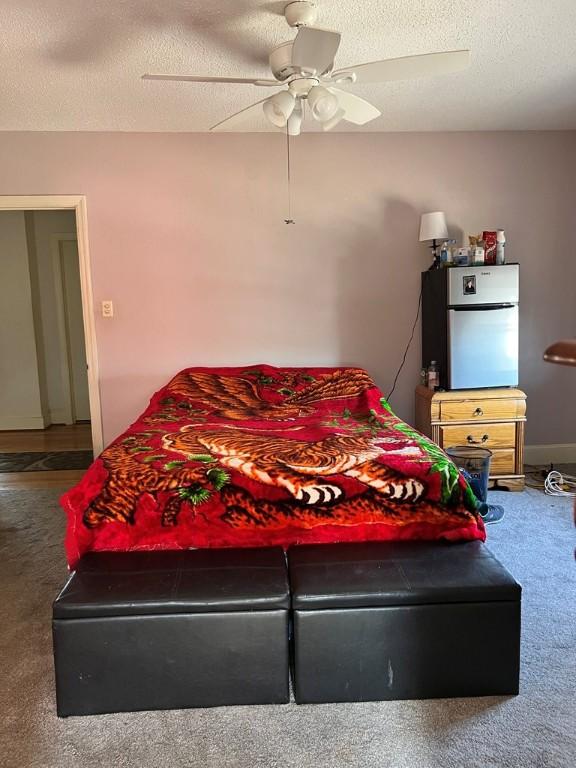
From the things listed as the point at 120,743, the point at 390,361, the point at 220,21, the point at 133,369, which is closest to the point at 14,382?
the point at 133,369

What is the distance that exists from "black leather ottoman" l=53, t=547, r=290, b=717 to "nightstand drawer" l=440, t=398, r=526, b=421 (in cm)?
208

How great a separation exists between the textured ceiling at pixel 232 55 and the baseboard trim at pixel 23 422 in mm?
3087

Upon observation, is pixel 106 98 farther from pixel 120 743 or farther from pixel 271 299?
pixel 120 743

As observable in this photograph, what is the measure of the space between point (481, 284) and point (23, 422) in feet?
15.0

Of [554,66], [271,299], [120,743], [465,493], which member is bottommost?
[120,743]

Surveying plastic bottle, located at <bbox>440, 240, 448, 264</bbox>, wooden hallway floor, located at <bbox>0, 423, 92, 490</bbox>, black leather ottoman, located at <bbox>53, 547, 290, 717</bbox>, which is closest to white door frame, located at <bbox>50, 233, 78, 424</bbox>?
wooden hallway floor, located at <bbox>0, 423, 92, 490</bbox>

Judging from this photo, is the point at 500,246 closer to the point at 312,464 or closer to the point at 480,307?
the point at 480,307

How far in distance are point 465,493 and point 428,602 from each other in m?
0.50

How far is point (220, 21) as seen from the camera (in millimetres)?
2346

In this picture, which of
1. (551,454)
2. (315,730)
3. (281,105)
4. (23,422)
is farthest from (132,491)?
(23,422)

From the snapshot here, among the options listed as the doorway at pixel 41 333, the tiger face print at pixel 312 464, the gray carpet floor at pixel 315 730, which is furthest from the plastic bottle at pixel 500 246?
the doorway at pixel 41 333

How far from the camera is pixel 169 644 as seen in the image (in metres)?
1.69

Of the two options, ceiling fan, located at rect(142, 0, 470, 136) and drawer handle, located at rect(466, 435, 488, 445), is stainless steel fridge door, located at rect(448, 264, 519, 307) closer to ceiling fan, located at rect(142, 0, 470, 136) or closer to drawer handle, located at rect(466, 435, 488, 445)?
drawer handle, located at rect(466, 435, 488, 445)

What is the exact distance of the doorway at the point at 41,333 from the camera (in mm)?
5742
